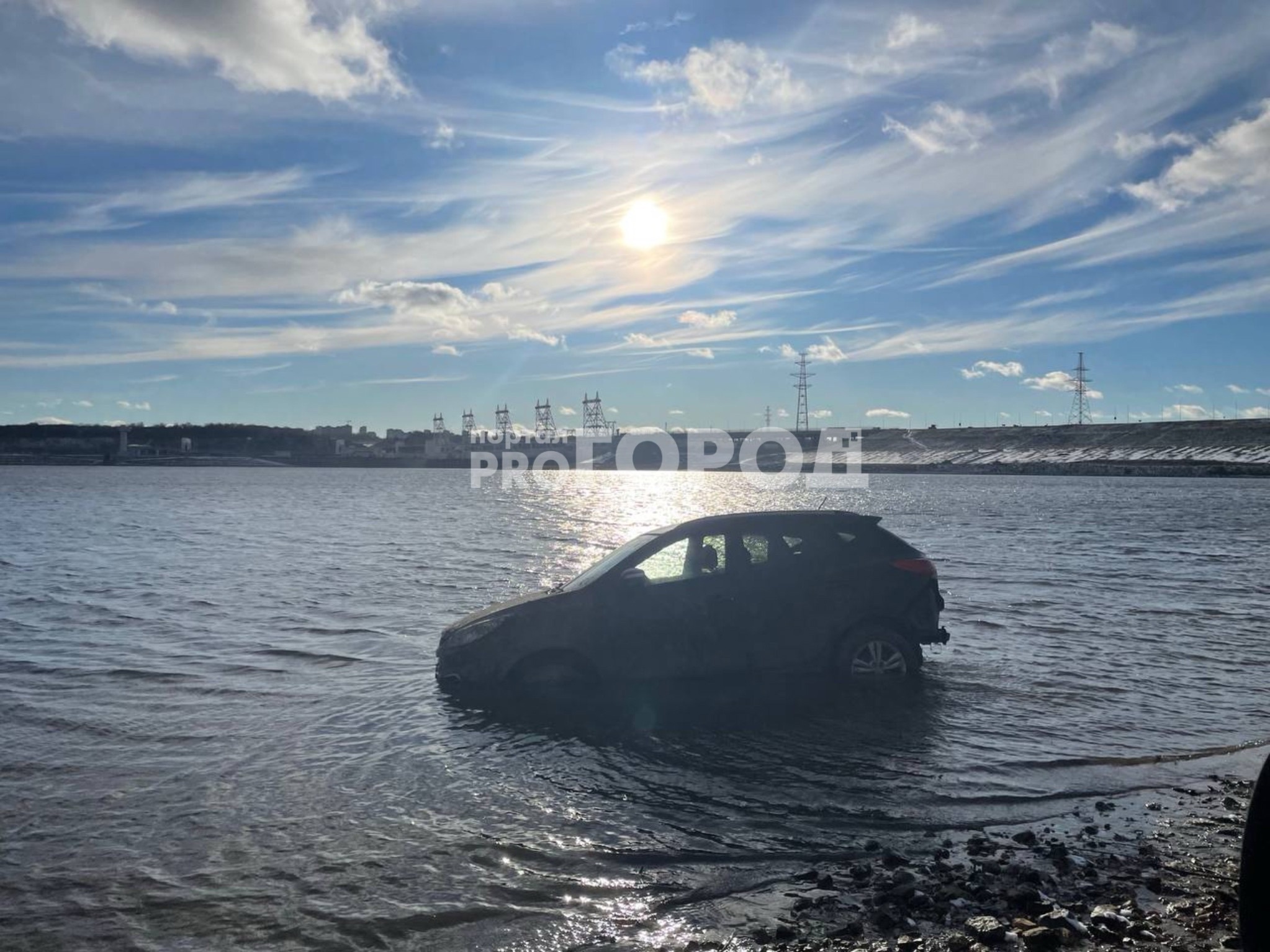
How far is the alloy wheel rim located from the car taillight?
0.79 m

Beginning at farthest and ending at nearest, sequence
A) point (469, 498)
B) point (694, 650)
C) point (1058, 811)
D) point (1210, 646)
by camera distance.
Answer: point (469, 498) → point (1210, 646) → point (694, 650) → point (1058, 811)

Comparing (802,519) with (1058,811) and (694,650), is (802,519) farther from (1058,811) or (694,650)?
(1058,811)

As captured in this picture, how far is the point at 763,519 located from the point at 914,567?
1.63m

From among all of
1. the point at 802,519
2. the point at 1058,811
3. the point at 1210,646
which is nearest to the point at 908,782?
the point at 1058,811

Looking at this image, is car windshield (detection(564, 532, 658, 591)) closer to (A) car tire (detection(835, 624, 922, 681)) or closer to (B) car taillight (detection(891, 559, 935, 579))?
(A) car tire (detection(835, 624, 922, 681))

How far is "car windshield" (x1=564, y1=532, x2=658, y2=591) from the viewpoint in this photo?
9359mm

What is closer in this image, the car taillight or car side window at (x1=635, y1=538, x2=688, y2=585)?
car side window at (x1=635, y1=538, x2=688, y2=585)

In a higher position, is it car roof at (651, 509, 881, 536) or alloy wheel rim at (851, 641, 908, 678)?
car roof at (651, 509, 881, 536)

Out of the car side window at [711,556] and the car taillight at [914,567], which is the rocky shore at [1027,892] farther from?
the car side window at [711,556]

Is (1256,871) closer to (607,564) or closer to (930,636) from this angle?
(930,636)

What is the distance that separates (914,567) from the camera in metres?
9.72

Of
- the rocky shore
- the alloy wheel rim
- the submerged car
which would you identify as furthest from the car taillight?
the rocky shore

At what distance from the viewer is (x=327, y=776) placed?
7.13m

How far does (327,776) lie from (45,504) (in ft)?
181
